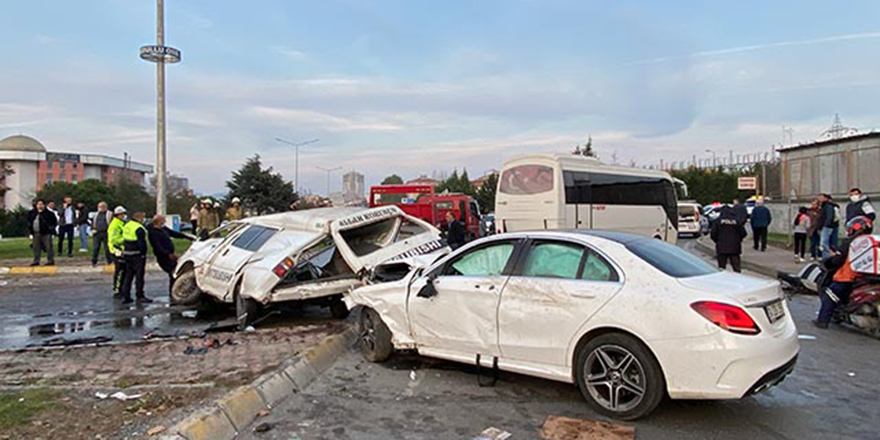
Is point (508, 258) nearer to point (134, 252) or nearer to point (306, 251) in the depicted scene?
point (306, 251)

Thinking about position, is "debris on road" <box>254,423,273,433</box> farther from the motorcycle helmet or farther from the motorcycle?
the motorcycle helmet

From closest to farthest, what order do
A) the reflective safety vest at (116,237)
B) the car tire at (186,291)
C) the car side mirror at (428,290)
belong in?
the car side mirror at (428,290)
the car tire at (186,291)
the reflective safety vest at (116,237)

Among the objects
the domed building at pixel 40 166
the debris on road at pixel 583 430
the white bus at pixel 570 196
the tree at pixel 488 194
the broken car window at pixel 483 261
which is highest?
the domed building at pixel 40 166

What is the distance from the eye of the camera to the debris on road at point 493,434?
4477 mm

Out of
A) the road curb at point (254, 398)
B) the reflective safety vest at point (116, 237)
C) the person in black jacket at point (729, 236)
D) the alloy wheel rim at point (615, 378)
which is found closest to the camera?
the road curb at point (254, 398)

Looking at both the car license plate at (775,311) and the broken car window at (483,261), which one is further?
the broken car window at (483,261)

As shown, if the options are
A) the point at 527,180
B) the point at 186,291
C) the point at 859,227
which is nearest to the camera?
the point at 859,227

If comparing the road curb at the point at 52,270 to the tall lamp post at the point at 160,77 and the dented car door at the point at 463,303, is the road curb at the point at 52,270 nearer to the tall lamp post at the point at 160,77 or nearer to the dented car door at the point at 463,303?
the tall lamp post at the point at 160,77

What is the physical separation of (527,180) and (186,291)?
10.4m

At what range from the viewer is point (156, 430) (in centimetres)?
424

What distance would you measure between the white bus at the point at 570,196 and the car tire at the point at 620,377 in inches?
484

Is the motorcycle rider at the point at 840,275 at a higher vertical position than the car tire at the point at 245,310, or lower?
higher

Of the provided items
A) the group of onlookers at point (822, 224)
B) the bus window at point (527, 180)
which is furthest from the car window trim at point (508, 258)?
the bus window at point (527, 180)

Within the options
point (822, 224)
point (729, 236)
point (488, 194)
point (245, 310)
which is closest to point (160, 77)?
point (245, 310)
